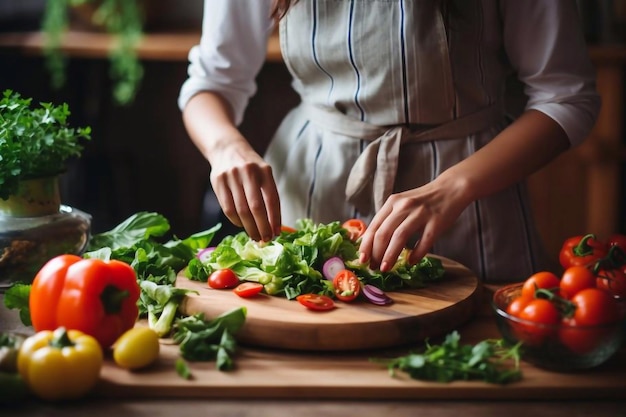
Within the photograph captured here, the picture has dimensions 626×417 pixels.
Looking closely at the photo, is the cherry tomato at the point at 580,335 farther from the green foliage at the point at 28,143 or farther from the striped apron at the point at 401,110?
the green foliage at the point at 28,143

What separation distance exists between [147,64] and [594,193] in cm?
195

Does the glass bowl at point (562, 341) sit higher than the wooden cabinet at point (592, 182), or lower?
higher

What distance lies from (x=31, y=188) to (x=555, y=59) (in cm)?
106


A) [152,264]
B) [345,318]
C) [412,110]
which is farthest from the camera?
[412,110]

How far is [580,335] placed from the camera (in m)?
1.20

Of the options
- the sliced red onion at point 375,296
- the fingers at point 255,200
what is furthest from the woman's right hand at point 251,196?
the sliced red onion at point 375,296

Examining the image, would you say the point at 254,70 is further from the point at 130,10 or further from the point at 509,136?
the point at 130,10

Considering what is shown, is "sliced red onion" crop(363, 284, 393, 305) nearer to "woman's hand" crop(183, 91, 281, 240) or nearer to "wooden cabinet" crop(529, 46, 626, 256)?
"woman's hand" crop(183, 91, 281, 240)

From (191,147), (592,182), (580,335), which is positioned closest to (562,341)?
(580,335)

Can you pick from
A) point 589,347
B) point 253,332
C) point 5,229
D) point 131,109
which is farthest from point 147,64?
point 589,347

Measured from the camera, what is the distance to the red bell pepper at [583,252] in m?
1.51

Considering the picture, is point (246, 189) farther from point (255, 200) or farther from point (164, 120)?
point (164, 120)

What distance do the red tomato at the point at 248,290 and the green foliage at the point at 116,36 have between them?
7.03ft

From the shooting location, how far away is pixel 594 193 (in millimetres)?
3459
